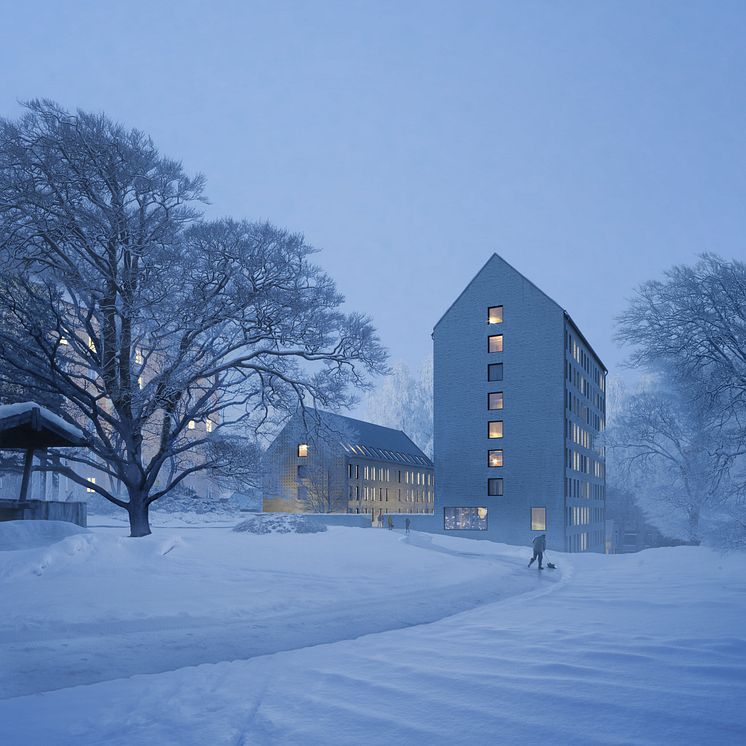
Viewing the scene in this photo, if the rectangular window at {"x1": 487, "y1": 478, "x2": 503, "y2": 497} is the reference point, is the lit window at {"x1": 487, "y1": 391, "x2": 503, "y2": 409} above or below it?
above

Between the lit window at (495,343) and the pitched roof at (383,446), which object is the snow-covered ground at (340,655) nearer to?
the lit window at (495,343)

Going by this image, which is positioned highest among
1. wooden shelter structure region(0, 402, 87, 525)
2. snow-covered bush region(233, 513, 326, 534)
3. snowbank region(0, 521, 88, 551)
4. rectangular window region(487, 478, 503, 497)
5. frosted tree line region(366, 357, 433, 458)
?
frosted tree line region(366, 357, 433, 458)

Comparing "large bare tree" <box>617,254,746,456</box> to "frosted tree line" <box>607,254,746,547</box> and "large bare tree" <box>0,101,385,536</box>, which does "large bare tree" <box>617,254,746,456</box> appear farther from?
"large bare tree" <box>0,101,385,536</box>

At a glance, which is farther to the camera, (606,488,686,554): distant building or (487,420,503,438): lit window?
(606,488,686,554): distant building

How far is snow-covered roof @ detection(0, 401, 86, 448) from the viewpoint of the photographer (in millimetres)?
19156

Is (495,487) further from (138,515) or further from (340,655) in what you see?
(340,655)

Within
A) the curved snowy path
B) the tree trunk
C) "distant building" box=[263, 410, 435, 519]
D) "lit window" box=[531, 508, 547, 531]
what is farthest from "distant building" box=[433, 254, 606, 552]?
the tree trunk

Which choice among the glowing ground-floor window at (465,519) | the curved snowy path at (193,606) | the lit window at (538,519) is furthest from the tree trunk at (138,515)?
the lit window at (538,519)

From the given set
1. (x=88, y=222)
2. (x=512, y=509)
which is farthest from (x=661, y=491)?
(x=88, y=222)

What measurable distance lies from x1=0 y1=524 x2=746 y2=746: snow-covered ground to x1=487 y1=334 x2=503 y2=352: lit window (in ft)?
112

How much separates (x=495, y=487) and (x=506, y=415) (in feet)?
17.8

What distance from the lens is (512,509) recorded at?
167 ft

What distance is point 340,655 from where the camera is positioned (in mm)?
9211

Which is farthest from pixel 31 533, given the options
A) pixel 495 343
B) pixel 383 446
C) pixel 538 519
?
pixel 383 446
